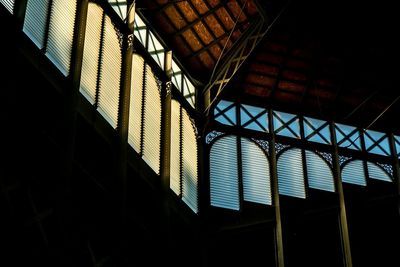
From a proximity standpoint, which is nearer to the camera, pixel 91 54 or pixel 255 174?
pixel 91 54

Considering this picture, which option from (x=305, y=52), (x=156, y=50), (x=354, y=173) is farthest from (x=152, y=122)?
(x=354, y=173)

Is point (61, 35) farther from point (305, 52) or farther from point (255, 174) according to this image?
point (305, 52)

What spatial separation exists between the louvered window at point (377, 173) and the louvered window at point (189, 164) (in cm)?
782

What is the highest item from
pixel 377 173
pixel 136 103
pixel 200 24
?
pixel 200 24

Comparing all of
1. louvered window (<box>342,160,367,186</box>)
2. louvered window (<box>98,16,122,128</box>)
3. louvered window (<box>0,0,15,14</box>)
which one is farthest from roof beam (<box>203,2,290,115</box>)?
louvered window (<box>0,0,15,14</box>)

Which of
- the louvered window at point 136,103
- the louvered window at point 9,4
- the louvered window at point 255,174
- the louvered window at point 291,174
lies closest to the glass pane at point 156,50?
the louvered window at point 136,103

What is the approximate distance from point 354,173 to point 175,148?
337 inches

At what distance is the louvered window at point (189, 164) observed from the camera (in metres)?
25.1

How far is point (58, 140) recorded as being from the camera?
→ 1650cm

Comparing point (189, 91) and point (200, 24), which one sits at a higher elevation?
point (200, 24)

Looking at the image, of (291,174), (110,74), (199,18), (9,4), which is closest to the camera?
(9,4)

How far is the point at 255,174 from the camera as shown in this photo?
27500 millimetres

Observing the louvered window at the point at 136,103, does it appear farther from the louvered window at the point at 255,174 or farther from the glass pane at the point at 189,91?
the louvered window at the point at 255,174

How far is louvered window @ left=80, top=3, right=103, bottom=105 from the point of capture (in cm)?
1938
